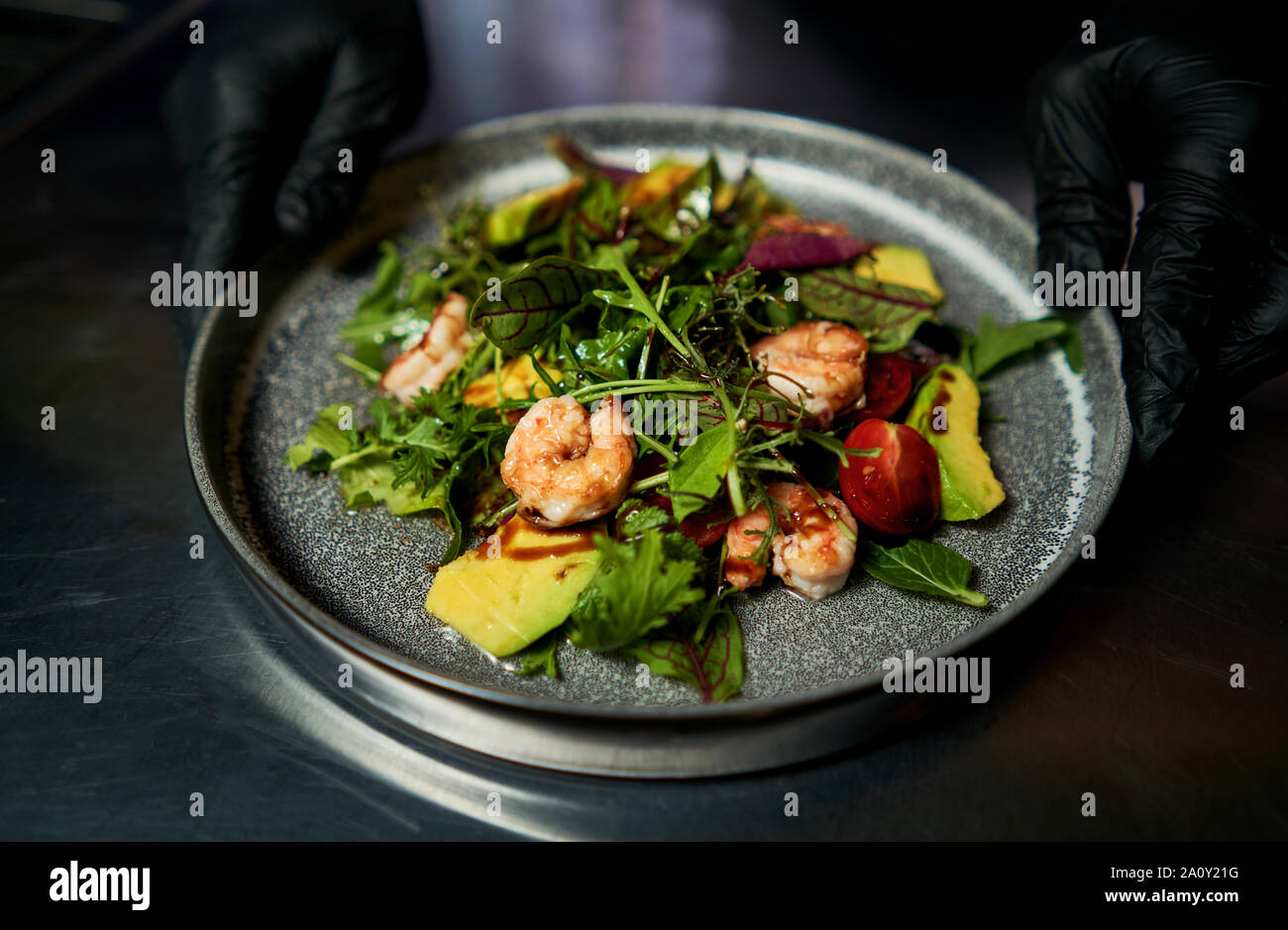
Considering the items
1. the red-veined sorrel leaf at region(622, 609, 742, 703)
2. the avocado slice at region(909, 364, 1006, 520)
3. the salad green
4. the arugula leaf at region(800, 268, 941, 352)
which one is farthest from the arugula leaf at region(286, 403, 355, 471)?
the avocado slice at region(909, 364, 1006, 520)

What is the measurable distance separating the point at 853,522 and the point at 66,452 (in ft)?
4.78

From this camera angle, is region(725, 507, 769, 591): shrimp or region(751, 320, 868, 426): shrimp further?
region(751, 320, 868, 426): shrimp

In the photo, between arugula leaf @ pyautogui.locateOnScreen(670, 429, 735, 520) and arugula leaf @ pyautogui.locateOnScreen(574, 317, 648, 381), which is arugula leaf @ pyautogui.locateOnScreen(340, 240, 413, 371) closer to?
arugula leaf @ pyautogui.locateOnScreen(574, 317, 648, 381)

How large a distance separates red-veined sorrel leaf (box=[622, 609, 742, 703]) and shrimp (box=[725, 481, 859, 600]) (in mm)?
81

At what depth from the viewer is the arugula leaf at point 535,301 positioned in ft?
4.24

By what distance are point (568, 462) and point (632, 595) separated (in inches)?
8.6

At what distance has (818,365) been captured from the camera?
1299 mm

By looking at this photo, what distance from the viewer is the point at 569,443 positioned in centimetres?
119

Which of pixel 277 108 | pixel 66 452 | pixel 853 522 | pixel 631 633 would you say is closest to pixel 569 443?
pixel 631 633

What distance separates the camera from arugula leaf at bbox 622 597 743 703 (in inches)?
43.3

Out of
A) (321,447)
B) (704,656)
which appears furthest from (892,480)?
(321,447)

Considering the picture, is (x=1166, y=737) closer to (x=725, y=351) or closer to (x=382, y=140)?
(x=725, y=351)

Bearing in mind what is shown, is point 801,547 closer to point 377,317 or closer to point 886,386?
point 886,386

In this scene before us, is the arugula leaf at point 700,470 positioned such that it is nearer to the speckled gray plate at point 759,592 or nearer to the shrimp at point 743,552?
the shrimp at point 743,552
